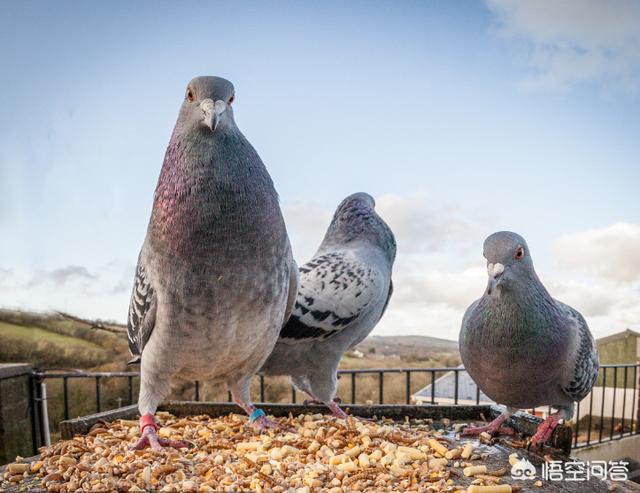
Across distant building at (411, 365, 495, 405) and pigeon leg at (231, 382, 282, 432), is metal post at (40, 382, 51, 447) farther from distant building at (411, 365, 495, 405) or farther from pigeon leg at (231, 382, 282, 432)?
distant building at (411, 365, 495, 405)

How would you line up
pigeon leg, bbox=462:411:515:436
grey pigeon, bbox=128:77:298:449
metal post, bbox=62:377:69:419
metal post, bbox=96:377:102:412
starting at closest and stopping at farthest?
1. grey pigeon, bbox=128:77:298:449
2. pigeon leg, bbox=462:411:515:436
3. metal post, bbox=96:377:102:412
4. metal post, bbox=62:377:69:419

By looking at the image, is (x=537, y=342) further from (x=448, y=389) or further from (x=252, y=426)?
(x=448, y=389)

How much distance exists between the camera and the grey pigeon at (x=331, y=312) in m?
4.12

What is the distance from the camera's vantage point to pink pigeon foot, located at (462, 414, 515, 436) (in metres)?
3.64

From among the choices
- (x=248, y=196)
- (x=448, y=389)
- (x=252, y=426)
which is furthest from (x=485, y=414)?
(x=448, y=389)

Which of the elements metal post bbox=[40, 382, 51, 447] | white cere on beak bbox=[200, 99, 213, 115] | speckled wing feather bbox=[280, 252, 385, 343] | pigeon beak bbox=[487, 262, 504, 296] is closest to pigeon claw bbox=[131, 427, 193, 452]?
speckled wing feather bbox=[280, 252, 385, 343]

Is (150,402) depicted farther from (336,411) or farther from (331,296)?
(331,296)

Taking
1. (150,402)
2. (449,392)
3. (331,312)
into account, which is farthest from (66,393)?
(449,392)

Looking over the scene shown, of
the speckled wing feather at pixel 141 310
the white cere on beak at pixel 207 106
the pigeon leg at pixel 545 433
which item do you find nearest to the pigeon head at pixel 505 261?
the pigeon leg at pixel 545 433

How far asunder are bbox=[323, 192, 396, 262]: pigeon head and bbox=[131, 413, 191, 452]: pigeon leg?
7.36 feet

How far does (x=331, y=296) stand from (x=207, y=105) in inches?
77.9

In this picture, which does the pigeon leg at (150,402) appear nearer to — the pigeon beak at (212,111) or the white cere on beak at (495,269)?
the pigeon beak at (212,111)

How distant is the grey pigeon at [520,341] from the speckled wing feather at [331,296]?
0.95 metres

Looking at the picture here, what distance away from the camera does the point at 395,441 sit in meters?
3.26
